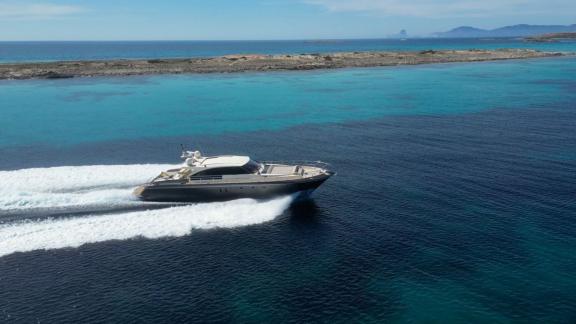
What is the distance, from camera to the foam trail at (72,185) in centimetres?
3759

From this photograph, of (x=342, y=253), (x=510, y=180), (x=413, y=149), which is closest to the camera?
(x=342, y=253)

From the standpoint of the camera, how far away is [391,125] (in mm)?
68438

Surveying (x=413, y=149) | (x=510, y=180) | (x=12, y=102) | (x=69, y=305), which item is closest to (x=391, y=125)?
(x=413, y=149)

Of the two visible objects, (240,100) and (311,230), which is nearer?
(311,230)

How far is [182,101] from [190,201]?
59983 millimetres

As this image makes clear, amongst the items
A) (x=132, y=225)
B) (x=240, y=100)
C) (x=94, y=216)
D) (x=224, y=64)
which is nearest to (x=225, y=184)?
(x=132, y=225)

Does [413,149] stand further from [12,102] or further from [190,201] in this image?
[12,102]

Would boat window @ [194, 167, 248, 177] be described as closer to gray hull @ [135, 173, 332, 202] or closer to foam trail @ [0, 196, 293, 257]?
gray hull @ [135, 173, 332, 202]

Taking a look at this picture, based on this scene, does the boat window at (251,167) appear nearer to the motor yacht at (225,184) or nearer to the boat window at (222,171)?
the motor yacht at (225,184)

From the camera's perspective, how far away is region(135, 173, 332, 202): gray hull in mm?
39031

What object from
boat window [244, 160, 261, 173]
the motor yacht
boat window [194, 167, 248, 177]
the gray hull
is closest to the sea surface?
the gray hull

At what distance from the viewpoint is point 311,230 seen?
34719 millimetres

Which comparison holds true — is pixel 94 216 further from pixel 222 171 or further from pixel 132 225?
pixel 222 171

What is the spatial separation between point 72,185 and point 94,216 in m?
7.15
